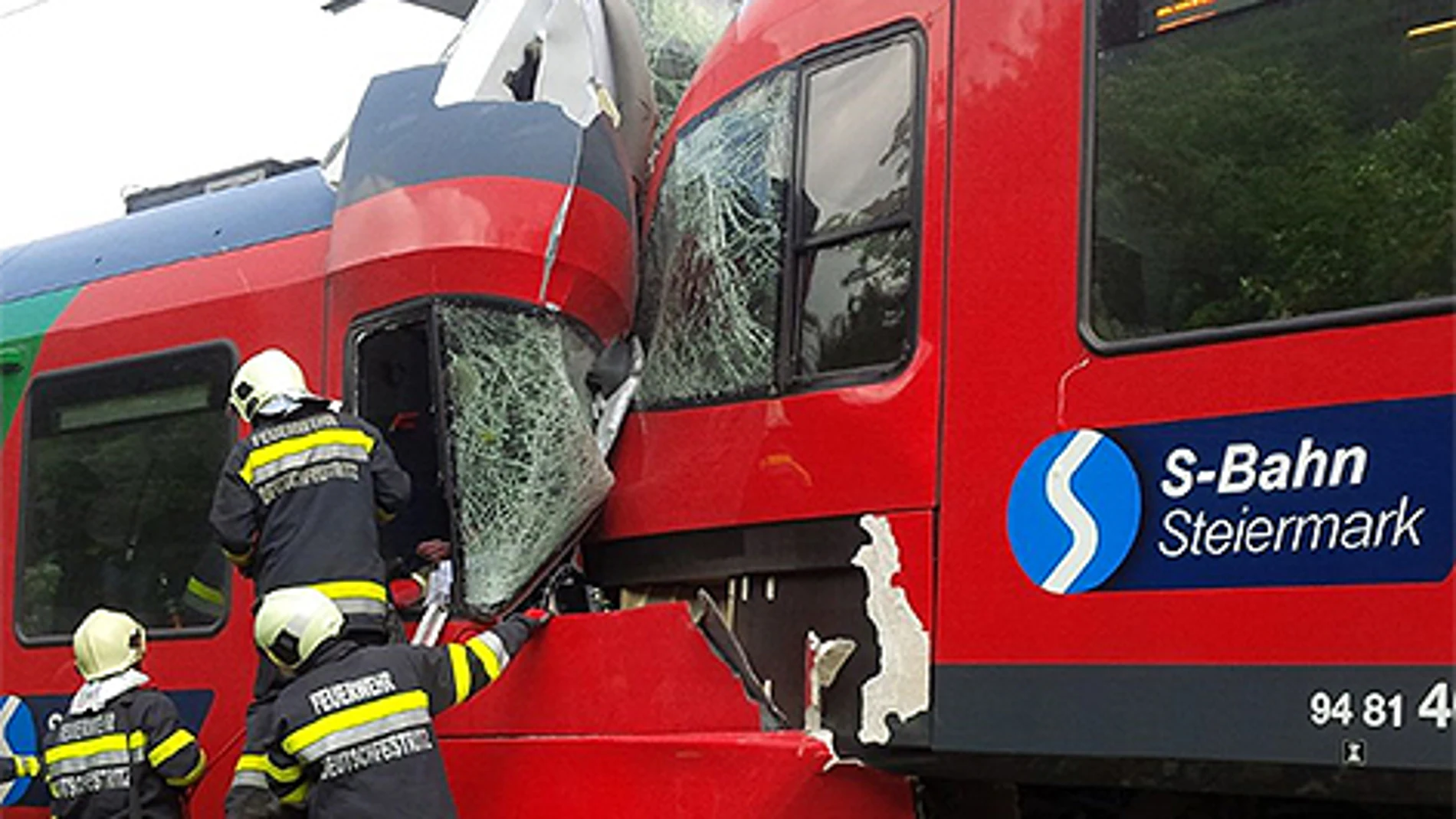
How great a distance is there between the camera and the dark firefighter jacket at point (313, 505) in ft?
15.6

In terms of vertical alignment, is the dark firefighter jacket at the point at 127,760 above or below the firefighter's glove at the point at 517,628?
below

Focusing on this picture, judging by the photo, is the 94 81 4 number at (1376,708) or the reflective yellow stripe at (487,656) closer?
the 94 81 4 number at (1376,708)

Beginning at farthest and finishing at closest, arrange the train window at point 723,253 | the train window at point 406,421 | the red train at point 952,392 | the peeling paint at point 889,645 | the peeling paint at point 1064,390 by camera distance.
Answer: the train window at point 406,421
the train window at point 723,253
the peeling paint at point 889,645
the peeling paint at point 1064,390
the red train at point 952,392

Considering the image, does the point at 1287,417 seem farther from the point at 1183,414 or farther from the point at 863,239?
the point at 863,239

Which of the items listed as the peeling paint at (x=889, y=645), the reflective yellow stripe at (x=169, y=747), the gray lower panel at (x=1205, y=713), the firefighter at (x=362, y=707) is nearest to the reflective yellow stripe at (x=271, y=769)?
the firefighter at (x=362, y=707)

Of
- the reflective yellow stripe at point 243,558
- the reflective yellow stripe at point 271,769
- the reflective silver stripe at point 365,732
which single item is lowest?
the reflective yellow stripe at point 271,769

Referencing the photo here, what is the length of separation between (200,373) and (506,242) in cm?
172

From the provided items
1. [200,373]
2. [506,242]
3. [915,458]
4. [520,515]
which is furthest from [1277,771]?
[200,373]

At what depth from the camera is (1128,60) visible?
3.58m

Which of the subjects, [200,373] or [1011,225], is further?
[200,373]

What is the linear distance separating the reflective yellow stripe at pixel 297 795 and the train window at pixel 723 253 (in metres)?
1.29

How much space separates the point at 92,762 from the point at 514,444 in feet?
6.71

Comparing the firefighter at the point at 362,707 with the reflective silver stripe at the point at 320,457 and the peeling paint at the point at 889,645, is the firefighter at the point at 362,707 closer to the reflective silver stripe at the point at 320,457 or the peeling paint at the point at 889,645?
the reflective silver stripe at the point at 320,457

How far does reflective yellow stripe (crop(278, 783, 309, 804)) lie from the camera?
15.0 feet
